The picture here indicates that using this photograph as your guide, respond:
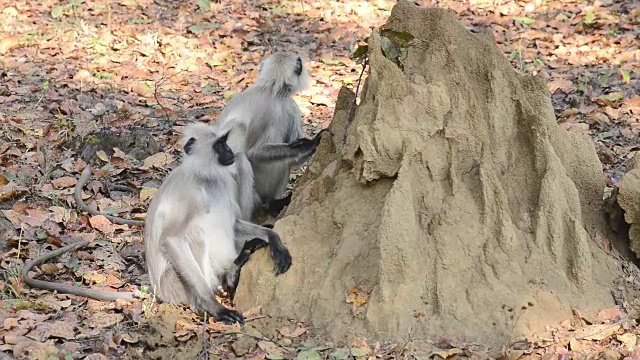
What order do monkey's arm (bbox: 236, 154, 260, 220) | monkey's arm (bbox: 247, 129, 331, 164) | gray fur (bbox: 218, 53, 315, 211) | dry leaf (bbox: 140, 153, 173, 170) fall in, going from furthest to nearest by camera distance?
dry leaf (bbox: 140, 153, 173, 170) → gray fur (bbox: 218, 53, 315, 211) → monkey's arm (bbox: 247, 129, 331, 164) → monkey's arm (bbox: 236, 154, 260, 220)

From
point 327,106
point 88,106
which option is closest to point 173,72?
point 88,106

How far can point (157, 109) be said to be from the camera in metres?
8.36

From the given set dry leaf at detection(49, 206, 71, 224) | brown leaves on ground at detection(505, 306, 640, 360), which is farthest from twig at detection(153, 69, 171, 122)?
brown leaves on ground at detection(505, 306, 640, 360)

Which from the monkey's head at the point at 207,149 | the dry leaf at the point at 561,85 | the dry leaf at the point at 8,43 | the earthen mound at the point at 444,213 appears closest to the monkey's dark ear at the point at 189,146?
the monkey's head at the point at 207,149

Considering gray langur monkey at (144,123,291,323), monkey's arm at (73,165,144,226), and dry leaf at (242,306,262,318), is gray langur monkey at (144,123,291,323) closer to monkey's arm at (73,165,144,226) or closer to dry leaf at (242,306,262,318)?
dry leaf at (242,306,262,318)

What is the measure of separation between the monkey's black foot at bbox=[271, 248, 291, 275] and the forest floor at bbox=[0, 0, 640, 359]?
10.9 inches

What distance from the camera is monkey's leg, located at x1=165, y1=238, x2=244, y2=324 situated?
4.51m

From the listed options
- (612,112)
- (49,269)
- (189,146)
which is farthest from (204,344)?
(612,112)

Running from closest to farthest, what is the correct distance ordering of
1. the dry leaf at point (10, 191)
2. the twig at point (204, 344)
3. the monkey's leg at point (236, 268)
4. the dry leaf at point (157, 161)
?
the twig at point (204, 344)
the monkey's leg at point (236, 268)
the dry leaf at point (10, 191)
the dry leaf at point (157, 161)

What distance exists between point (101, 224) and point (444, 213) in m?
2.71

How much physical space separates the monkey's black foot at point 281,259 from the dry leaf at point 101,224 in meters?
1.79

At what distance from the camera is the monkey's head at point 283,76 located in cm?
604

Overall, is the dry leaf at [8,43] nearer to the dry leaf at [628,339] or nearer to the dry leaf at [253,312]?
the dry leaf at [253,312]

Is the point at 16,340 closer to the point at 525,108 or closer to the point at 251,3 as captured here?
the point at 525,108
